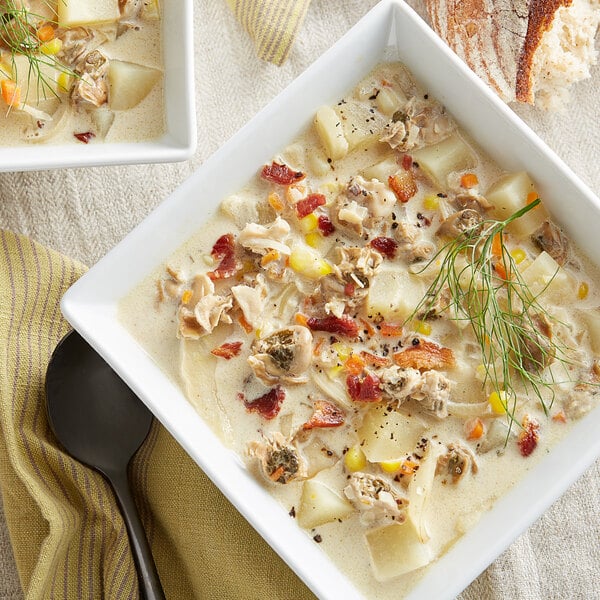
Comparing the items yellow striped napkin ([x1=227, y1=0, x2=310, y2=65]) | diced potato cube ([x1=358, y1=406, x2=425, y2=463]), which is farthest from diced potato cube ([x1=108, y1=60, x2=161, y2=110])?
diced potato cube ([x1=358, y1=406, x2=425, y2=463])

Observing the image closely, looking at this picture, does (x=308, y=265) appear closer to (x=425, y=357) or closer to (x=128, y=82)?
(x=425, y=357)

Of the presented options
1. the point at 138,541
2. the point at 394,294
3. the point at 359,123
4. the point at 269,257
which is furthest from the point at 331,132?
the point at 138,541

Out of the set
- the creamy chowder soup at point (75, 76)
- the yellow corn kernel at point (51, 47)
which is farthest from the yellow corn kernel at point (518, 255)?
the yellow corn kernel at point (51, 47)

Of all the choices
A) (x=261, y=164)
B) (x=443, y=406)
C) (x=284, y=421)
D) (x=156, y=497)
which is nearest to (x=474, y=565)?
(x=443, y=406)

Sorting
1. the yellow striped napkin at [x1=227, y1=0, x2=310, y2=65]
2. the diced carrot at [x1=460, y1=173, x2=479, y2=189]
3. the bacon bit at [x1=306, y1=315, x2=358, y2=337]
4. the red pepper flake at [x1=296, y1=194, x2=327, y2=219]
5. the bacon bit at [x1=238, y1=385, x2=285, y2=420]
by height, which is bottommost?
the bacon bit at [x1=238, y1=385, x2=285, y2=420]

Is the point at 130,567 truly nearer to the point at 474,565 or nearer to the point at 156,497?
the point at 156,497

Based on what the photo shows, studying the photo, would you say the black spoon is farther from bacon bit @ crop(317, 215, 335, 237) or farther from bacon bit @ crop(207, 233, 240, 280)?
bacon bit @ crop(317, 215, 335, 237)
